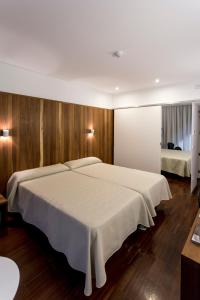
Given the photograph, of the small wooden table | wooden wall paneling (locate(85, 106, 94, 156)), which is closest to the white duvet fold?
wooden wall paneling (locate(85, 106, 94, 156))

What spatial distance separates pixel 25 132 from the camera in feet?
9.99

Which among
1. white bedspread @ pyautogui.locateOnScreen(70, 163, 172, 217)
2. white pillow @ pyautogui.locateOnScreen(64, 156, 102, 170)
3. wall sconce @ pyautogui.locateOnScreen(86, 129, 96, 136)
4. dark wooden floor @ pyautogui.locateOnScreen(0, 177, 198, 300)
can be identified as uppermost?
wall sconce @ pyautogui.locateOnScreen(86, 129, 96, 136)

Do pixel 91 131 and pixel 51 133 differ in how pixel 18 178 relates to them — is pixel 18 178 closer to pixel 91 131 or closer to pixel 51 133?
pixel 51 133

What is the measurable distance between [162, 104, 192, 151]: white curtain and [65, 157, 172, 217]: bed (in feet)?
13.2

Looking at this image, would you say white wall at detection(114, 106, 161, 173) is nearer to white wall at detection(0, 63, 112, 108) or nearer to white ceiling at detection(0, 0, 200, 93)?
white wall at detection(0, 63, 112, 108)

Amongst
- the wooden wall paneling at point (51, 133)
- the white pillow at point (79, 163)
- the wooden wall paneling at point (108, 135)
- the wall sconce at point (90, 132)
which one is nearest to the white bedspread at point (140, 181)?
the white pillow at point (79, 163)

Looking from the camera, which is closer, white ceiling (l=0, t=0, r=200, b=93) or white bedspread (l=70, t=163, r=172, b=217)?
white ceiling (l=0, t=0, r=200, b=93)

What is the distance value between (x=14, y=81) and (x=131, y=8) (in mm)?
2321

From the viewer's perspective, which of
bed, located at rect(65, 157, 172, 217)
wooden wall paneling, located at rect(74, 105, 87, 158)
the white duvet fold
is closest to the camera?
bed, located at rect(65, 157, 172, 217)

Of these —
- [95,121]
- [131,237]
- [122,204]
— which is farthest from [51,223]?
[95,121]

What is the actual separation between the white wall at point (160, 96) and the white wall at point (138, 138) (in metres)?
0.19

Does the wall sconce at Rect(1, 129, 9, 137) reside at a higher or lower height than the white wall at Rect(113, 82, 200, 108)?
lower

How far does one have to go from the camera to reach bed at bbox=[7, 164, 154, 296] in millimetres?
1523

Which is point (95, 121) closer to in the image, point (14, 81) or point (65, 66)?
point (65, 66)
